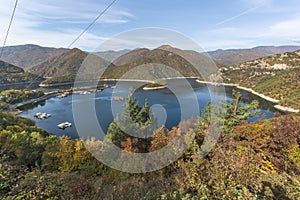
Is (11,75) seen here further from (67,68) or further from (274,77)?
(274,77)

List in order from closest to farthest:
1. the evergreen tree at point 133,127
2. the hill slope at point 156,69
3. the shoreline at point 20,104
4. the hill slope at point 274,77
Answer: the evergreen tree at point 133,127 < the shoreline at point 20,104 < the hill slope at point 274,77 < the hill slope at point 156,69

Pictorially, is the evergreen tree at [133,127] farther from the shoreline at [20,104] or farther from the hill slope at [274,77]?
the hill slope at [274,77]

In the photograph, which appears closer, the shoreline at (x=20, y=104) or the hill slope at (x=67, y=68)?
the shoreline at (x=20, y=104)

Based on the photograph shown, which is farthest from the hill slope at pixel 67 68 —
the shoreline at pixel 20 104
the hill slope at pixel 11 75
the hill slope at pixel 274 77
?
the hill slope at pixel 274 77

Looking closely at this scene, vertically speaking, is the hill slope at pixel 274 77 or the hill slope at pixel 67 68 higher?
the hill slope at pixel 67 68

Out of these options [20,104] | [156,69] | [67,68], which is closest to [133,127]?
[20,104]

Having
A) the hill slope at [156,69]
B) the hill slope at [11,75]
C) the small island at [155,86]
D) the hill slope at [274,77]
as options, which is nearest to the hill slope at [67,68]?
the hill slope at [156,69]

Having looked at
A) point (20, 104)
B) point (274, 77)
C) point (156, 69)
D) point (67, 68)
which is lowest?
point (20, 104)

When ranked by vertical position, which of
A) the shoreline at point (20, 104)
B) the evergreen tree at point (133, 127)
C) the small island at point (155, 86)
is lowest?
the shoreline at point (20, 104)

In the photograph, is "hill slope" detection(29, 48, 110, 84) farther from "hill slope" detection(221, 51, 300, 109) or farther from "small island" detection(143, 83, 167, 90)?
"hill slope" detection(221, 51, 300, 109)

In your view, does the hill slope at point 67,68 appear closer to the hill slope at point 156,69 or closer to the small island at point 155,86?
the hill slope at point 156,69

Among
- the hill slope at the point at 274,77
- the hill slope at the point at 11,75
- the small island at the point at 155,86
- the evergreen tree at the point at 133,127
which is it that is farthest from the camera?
the hill slope at the point at 11,75

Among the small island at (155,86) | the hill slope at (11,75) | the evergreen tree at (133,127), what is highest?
the hill slope at (11,75)
